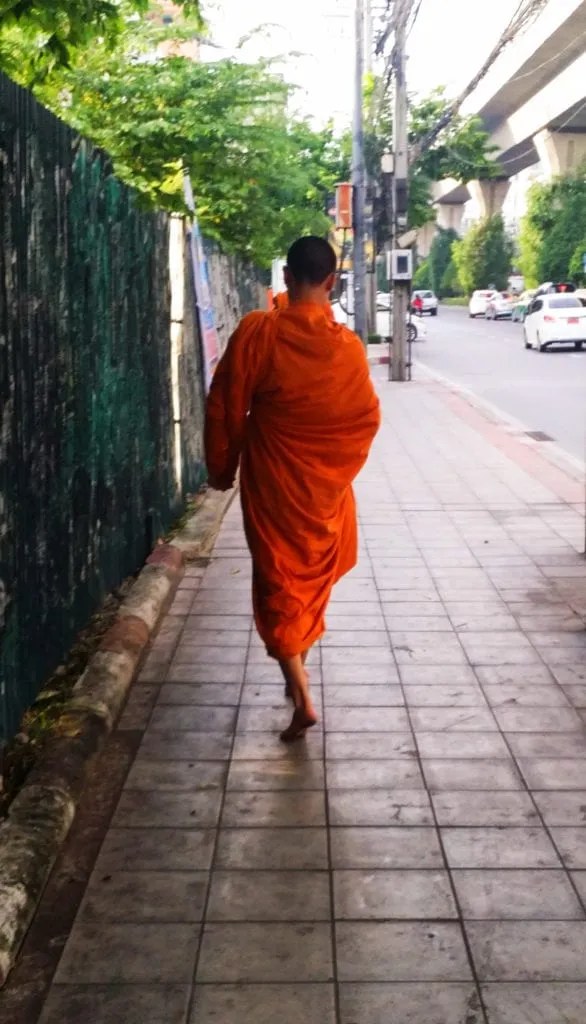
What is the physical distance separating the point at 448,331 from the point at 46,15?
146 ft

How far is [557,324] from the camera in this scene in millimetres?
31656

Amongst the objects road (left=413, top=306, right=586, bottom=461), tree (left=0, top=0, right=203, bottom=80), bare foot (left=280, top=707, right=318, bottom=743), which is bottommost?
bare foot (left=280, top=707, right=318, bottom=743)

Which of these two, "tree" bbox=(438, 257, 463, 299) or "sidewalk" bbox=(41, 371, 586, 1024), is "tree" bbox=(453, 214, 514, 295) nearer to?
"tree" bbox=(438, 257, 463, 299)

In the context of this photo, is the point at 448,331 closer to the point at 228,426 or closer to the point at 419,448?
the point at 419,448

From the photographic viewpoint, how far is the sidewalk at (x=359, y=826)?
2.96 meters

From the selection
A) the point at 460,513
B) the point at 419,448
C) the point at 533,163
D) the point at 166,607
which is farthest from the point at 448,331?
the point at 166,607

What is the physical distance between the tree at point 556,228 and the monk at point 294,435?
167 ft

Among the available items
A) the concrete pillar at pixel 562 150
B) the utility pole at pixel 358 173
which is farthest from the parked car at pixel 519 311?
the utility pole at pixel 358 173

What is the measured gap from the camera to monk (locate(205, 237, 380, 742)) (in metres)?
4.50

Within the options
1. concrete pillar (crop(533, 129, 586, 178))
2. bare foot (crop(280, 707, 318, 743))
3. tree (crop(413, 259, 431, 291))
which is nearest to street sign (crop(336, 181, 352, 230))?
bare foot (crop(280, 707, 318, 743))

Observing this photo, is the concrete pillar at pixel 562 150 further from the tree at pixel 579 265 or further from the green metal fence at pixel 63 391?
the green metal fence at pixel 63 391

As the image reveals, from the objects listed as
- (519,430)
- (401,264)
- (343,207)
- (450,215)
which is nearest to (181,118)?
(519,430)

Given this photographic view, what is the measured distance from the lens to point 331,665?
5496mm

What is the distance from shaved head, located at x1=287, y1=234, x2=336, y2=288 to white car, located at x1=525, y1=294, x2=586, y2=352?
27.9 m
